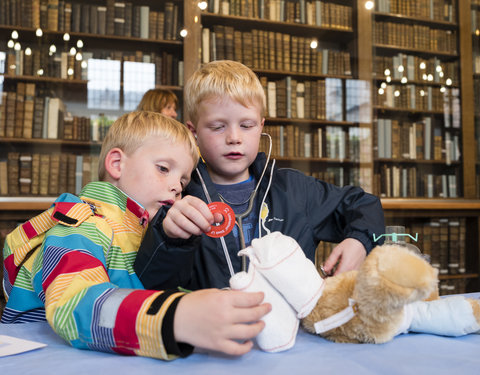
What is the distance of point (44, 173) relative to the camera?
2992mm

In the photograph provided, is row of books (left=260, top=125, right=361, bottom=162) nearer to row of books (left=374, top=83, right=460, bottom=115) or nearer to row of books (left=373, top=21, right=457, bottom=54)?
row of books (left=374, top=83, right=460, bottom=115)

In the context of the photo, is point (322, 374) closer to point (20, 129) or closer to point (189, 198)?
point (189, 198)

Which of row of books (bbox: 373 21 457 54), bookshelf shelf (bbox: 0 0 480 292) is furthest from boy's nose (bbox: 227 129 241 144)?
row of books (bbox: 373 21 457 54)

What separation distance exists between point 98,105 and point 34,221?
250cm

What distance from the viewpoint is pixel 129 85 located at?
3162 mm

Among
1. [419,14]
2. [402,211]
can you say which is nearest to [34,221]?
[402,211]

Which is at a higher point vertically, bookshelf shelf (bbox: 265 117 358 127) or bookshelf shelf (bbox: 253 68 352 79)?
bookshelf shelf (bbox: 253 68 352 79)

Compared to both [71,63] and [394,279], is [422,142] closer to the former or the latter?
[71,63]

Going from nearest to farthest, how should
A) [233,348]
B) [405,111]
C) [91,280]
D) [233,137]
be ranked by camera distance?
[233,348], [91,280], [233,137], [405,111]

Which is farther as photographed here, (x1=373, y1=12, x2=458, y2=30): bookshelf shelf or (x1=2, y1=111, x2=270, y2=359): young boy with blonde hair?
(x1=373, y1=12, x2=458, y2=30): bookshelf shelf

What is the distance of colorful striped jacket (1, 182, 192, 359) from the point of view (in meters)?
0.50

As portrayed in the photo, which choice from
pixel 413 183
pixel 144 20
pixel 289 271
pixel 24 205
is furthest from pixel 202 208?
pixel 413 183

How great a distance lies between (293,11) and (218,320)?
3437 millimetres

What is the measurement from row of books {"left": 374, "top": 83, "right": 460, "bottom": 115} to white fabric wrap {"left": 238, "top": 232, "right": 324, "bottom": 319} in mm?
3390
